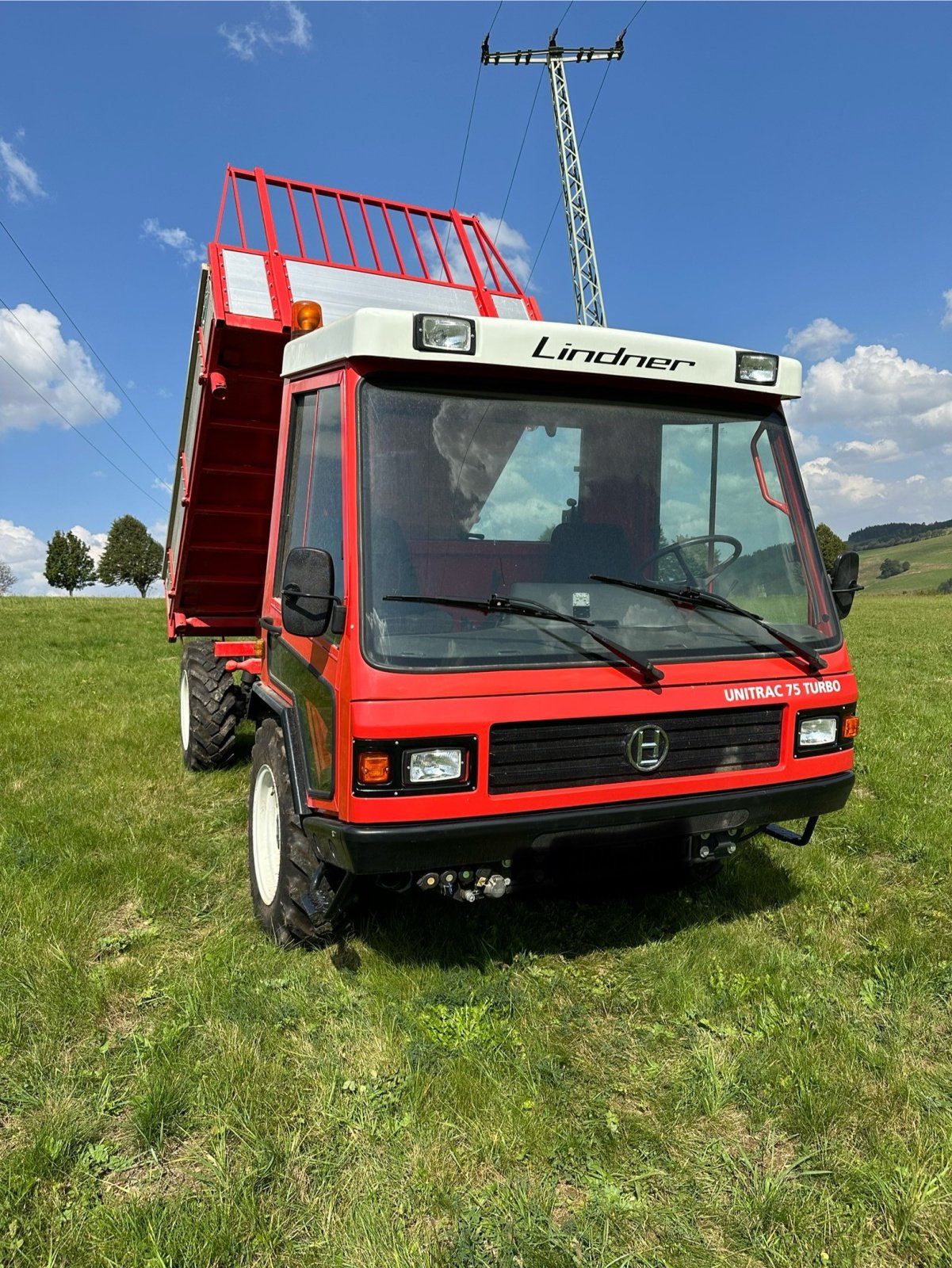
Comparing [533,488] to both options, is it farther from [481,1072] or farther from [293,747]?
[481,1072]

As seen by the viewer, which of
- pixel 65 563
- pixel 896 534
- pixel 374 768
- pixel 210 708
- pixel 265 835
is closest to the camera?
pixel 374 768

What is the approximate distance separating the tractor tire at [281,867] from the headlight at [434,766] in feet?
2.11

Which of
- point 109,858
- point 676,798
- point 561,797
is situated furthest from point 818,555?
point 109,858

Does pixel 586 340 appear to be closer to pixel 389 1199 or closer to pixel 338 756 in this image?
pixel 338 756

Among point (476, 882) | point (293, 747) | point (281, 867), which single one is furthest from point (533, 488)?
point (281, 867)

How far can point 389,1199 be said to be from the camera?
251 cm

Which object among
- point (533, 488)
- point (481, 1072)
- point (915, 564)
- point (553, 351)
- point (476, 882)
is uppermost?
point (915, 564)

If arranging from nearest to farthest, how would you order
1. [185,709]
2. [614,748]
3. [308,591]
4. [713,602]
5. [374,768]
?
[374,768] < [308,591] < [614,748] < [713,602] < [185,709]

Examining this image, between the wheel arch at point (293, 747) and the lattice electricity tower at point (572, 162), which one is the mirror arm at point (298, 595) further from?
the lattice electricity tower at point (572, 162)

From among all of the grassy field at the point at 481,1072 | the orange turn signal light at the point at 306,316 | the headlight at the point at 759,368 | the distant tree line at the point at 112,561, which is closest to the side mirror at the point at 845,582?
the headlight at the point at 759,368

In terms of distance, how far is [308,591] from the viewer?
10.2ft

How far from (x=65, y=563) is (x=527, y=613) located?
2836 inches

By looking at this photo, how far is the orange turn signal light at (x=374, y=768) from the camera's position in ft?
9.66

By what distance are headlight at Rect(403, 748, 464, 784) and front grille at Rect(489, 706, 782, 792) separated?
0.41 feet
